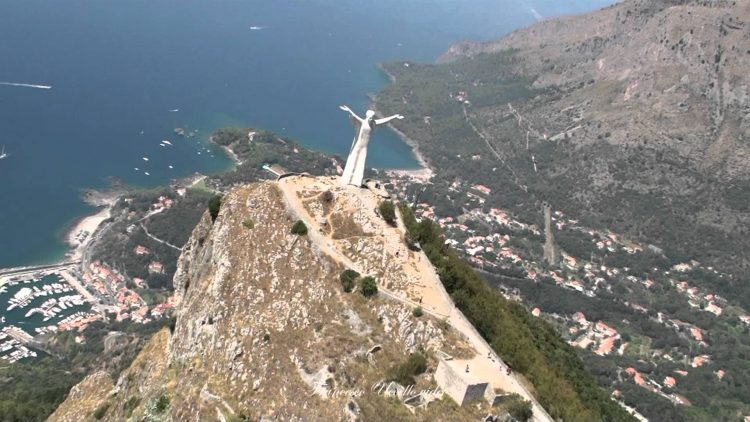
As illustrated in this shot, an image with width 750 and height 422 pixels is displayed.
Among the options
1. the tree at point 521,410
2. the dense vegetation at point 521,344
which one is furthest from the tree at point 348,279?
the tree at point 521,410

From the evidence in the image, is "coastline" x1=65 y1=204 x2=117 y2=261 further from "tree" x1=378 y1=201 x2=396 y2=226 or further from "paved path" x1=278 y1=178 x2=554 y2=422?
"tree" x1=378 y1=201 x2=396 y2=226

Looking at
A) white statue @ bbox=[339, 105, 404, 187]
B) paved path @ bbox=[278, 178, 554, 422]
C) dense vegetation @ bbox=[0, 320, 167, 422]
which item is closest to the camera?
paved path @ bbox=[278, 178, 554, 422]

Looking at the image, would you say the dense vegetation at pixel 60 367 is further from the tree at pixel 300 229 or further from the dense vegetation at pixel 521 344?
the dense vegetation at pixel 521 344

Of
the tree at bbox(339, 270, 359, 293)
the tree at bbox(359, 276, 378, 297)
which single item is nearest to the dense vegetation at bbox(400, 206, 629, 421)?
the tree at bbox(359, 276, 378, 297)

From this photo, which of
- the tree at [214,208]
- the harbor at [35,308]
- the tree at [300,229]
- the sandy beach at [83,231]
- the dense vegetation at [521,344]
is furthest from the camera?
the sandy beach at [83,231]

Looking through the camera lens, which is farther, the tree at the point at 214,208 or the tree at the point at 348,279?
the tree at the point at 214,208

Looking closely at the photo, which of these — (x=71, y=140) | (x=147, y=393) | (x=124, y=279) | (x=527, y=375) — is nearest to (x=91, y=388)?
(x=147, y=393)
